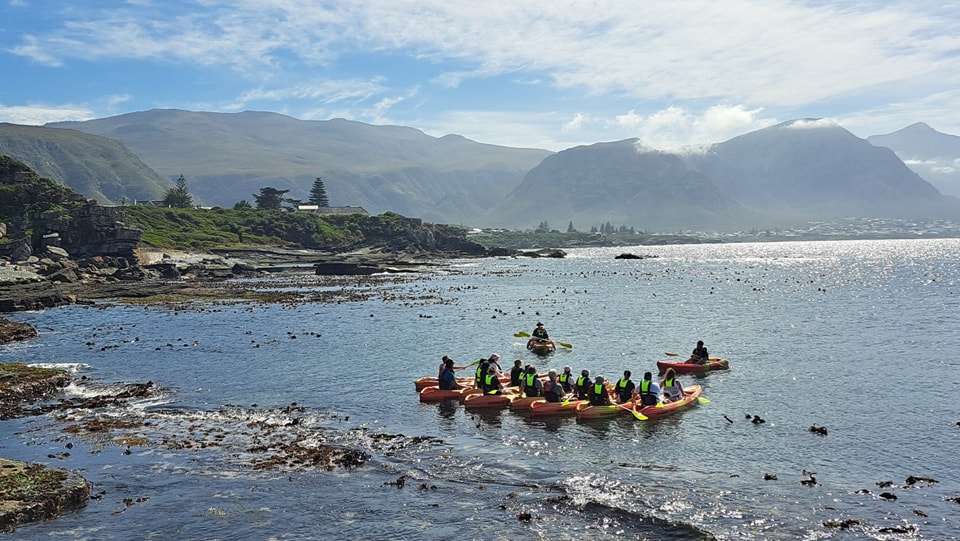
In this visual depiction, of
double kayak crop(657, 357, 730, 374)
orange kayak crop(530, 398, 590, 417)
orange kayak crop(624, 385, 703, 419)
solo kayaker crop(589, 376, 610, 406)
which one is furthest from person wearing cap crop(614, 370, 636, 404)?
double kayak crop(657, 357, 730, 374)

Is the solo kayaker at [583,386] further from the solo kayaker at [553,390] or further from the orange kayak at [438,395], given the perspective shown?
the orange kayak at [438,395]

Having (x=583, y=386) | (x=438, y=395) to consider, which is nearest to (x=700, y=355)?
(x=583, y=386)

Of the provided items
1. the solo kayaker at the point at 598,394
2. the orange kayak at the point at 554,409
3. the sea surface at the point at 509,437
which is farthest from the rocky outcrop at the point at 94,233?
the solo kayaker at the point at 598,394

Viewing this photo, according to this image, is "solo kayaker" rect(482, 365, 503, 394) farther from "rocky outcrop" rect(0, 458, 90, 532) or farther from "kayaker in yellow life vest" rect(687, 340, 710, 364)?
"rocky outcrop" rect(0, 458, 90, 532)

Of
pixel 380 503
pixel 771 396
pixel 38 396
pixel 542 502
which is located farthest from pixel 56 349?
pixel 771 396

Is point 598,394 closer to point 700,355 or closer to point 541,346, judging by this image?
point 700,355

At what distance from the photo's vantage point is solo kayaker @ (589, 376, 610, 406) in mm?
32344

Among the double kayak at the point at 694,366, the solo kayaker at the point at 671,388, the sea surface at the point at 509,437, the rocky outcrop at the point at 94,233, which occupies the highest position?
the rocky outcrop at the point at 94,233

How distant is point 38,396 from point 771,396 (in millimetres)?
37053

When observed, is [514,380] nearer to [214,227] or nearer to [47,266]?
[47,266]

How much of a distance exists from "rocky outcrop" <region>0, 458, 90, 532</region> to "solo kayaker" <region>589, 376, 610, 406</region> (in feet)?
67.1

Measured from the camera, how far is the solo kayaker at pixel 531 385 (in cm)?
3453

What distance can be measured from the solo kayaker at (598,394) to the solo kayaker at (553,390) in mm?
1436

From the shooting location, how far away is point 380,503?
22.1m
